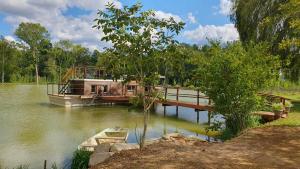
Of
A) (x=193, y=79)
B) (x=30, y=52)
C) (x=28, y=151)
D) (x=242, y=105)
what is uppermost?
(x=30, y=52)

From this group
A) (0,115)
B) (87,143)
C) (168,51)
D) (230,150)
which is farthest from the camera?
(0,115)

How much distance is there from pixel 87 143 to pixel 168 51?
502cm

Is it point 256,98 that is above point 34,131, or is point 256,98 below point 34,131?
above

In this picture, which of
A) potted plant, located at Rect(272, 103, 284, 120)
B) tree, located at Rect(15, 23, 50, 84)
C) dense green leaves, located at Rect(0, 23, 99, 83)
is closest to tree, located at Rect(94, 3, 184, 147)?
potted plant, located at Rect(272, 103, 284, 120)

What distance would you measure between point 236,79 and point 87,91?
73.5ft

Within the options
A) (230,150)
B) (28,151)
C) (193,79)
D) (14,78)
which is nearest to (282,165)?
(230,150)

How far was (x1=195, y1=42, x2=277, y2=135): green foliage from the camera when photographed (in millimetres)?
12148

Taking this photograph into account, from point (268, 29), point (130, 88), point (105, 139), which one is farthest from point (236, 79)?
point (130, 88)

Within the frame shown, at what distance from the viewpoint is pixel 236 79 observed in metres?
12.2

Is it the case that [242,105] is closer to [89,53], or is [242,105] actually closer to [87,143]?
[87,143]

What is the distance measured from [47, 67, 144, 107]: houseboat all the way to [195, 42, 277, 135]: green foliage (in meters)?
18.5

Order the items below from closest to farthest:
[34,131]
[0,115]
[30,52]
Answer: [34,131] < [0,115] < [30,52]

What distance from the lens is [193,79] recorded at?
44.4ft

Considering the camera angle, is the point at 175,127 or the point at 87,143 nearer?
the point at 87,143
